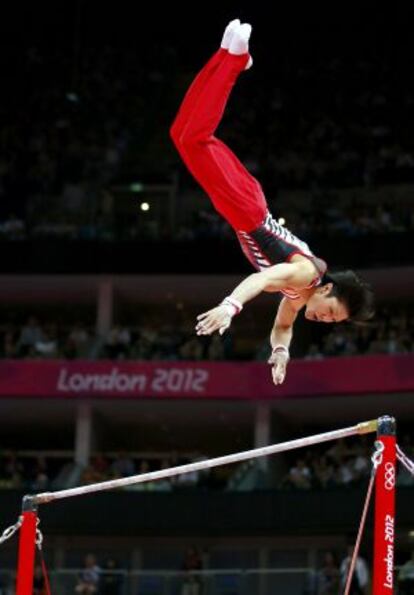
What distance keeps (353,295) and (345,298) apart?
0.06 metres

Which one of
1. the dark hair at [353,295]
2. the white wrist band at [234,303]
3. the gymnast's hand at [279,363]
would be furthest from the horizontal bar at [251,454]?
the white wrist band at [234,303]

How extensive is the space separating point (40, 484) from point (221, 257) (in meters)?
6.93

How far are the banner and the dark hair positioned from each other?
1648 cm

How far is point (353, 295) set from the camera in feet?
35.4

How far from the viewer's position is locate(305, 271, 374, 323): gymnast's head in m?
10.8

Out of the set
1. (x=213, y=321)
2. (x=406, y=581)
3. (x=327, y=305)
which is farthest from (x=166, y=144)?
(x=213, y=321)

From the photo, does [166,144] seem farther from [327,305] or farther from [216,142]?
[327,305]

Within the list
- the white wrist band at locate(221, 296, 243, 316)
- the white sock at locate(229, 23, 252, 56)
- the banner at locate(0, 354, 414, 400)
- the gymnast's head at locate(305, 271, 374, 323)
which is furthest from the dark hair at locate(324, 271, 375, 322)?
the banner at locate(0, 354, 414, 400)

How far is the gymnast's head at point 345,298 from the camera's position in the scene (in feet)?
35.4

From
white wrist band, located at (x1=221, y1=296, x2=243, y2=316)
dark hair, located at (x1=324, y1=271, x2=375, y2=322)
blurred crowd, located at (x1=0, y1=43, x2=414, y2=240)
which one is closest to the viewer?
white wrist band, located at (x1=221, y1=296, x2=243, y2=316)

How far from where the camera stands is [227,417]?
30469mm

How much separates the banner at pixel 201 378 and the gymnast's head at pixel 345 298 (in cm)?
1647

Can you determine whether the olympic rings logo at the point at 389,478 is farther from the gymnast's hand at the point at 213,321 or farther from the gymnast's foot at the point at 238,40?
the gymnast's foot at the point at 238,40

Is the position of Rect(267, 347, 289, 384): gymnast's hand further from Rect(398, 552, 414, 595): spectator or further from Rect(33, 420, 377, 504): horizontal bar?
Rect(398, 552, 414, 595): spectator
